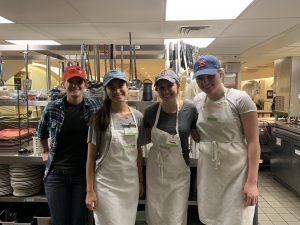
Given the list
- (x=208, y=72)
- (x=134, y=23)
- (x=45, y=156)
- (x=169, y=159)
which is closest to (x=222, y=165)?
(x=169, y=159)

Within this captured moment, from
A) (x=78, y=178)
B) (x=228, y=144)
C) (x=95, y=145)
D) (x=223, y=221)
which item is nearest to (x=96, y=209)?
(x=78, y=178)

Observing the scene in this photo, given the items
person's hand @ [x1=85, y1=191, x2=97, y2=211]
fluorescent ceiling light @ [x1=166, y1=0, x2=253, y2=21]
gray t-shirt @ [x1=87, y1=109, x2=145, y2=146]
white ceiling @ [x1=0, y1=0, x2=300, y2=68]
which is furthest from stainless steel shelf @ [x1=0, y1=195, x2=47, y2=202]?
fluorescent ceiling light @ [x1=166, y1=0, x2=253, y2=21]

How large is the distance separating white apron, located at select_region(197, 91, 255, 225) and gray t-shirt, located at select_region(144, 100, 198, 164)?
5 cm

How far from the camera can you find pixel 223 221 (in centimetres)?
158

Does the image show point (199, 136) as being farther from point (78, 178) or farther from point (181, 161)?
point (78, 178)

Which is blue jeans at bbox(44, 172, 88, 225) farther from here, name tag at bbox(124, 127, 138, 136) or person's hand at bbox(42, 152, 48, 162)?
name tag at bbox(124, 127, 138, 136)

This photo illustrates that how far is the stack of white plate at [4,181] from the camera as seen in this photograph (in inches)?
84.0

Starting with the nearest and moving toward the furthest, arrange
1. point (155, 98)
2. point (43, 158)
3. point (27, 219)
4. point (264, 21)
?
point (43, 158) < point (155, 98) < point (27, 219) < point (264, 21)

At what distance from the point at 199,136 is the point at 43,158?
3.72 ft

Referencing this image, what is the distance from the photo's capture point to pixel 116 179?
5.24ft

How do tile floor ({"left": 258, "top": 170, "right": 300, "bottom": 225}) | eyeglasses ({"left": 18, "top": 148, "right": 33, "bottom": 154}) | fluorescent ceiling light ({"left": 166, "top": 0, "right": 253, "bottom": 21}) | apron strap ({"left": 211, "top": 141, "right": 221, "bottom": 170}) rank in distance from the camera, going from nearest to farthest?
apron strap ({"left": 211, "top": 141, "right": 221, "bottom": 170}) → eyeglasses ({"left": 18, "top": 148, "right": 33, "bottom": 154}) → fluorescent ceiling light ({"left": 166, "top": 0, "right": 253, "bottom": 21}) → tile floor ({"left": 258, "top": 170, "right": 300, "bottom": 225})

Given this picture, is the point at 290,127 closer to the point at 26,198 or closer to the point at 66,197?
the point at 66,197

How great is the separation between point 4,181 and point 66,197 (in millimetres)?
746

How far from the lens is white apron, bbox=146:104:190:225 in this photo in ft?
5.30
